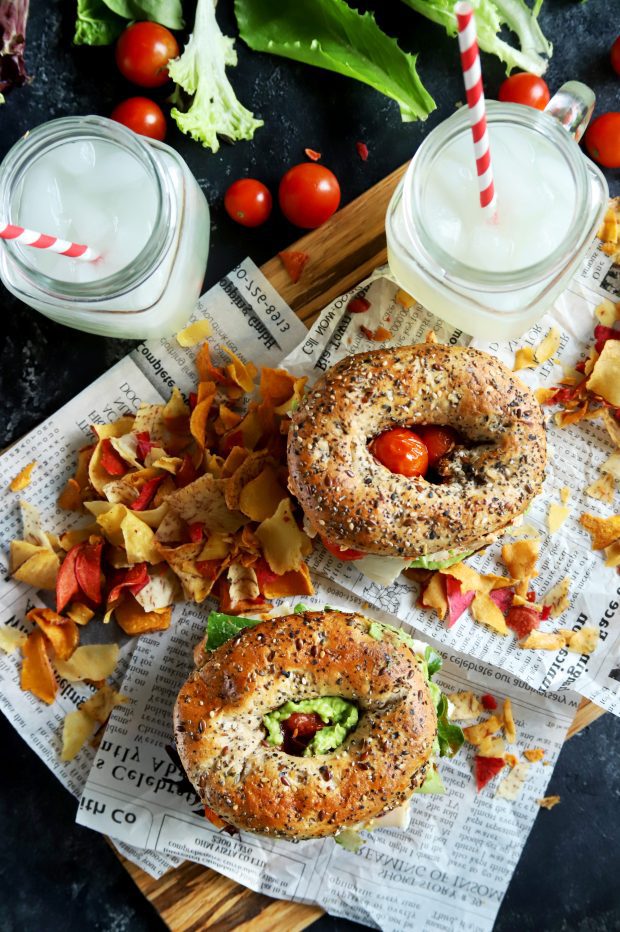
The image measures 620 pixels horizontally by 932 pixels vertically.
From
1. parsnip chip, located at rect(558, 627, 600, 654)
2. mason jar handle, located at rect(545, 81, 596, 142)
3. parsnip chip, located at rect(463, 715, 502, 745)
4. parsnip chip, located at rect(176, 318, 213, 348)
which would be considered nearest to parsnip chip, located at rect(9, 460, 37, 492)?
parsnip chip, located at rect(176, 318, 213, 348)

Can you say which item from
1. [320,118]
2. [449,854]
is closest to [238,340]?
[320,118]

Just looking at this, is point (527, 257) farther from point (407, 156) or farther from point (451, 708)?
point (451, 708)

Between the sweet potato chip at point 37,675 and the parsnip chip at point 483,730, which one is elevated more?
the sweet potato chip at point 37,675

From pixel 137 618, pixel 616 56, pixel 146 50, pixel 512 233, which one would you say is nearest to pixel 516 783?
pixel 137 618

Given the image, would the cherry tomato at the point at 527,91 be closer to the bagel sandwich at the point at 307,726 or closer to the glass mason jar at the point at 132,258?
the glass mason jar at the point at 132,258

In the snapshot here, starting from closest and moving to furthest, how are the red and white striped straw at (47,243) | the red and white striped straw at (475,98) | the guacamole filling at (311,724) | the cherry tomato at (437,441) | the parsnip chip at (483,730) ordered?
the red and white striped straw at (475,98)
the red and white striped straw at (47,243)
the guacamole filling at (311,724)
the cherry tomato at (437,441)
the parsnip chip at (483,730)

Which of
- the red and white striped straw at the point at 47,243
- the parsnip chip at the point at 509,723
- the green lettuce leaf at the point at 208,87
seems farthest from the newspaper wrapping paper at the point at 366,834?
the green lettuce leaf at the point at 208,87
